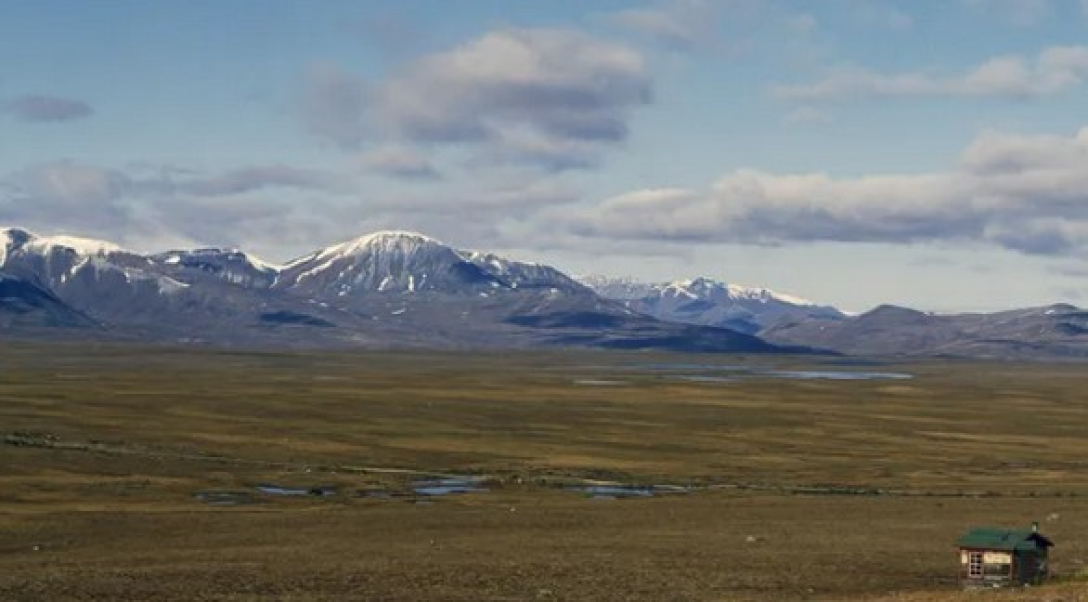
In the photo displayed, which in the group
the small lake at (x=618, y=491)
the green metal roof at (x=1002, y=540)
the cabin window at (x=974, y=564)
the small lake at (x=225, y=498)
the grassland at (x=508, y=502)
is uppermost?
the green metal roof at (x=1002, y=540)

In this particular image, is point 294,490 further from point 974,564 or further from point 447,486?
point 974,564

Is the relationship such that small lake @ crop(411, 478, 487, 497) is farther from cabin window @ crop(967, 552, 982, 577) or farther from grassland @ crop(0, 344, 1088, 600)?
cabin window @ crop(967, 552, 982, 577)

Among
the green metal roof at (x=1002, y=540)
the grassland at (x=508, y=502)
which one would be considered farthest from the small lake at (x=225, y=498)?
the green metal roof at (x=1002, y=540)

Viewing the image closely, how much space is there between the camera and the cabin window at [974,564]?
5175 cm

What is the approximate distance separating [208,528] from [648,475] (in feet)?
124

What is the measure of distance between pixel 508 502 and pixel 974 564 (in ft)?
101

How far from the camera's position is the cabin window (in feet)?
170

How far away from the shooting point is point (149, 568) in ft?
170

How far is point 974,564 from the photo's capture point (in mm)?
51875

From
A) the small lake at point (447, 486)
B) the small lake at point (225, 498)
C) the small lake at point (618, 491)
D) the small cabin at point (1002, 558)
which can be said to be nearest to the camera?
the small cabin at point (1002, 558)

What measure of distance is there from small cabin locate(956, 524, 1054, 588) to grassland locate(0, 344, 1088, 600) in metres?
1.51

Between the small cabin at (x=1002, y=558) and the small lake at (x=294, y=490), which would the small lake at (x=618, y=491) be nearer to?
the small lake at (x=294, y=490)

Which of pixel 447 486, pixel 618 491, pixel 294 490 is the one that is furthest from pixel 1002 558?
pixel 294 490

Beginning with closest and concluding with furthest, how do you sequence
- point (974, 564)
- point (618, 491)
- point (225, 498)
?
point (974, 564), point (225, 498), point (618, 491)
